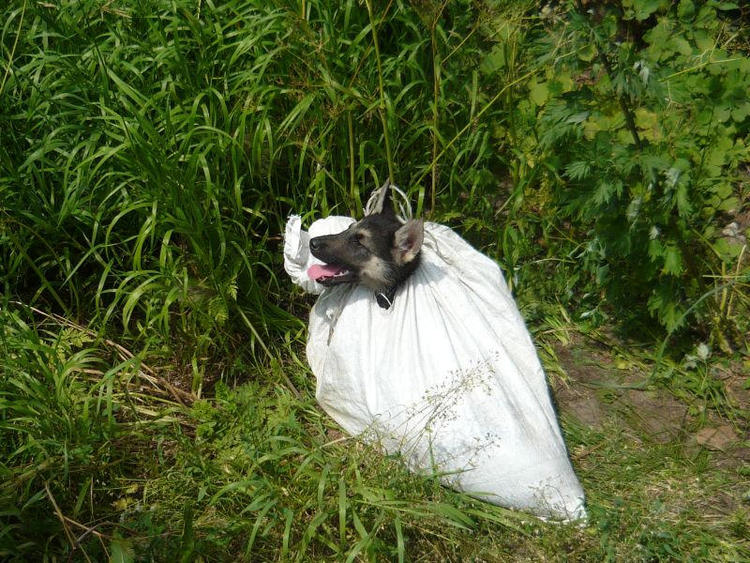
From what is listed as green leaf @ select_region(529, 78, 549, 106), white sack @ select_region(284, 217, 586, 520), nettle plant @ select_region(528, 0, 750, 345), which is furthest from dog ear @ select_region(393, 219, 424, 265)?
green leaf @ select_region(529, 78, 549, 106)

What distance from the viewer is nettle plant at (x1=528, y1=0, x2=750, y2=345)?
11.1 feet

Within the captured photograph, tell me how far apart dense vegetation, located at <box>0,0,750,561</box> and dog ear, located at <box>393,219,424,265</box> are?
62 centimetres

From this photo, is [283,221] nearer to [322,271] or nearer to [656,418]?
[322,271]

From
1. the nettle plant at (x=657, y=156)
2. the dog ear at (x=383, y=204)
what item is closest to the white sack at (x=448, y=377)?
the dog ear at (x=383, y=204)

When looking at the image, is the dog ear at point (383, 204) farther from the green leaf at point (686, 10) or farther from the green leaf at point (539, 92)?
the green leaf at point (686, 10)

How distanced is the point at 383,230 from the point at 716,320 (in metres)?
1.81

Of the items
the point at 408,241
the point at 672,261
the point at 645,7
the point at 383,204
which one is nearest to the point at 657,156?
the point at 672,261

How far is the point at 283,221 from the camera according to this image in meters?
4.14

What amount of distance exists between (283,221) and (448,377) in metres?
1.44

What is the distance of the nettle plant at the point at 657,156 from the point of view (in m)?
3.38

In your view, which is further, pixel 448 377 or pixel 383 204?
pixel 383 204

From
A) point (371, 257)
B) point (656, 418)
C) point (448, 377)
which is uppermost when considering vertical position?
point (371, 257)

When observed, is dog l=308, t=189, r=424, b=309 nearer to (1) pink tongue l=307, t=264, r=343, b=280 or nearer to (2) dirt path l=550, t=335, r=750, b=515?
(1) pink tongue l=307, t=264, r=343, b=280

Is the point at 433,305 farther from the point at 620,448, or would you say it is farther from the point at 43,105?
the point at 43,105
